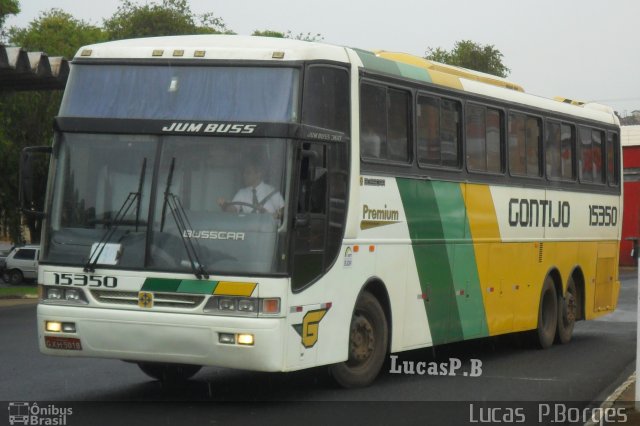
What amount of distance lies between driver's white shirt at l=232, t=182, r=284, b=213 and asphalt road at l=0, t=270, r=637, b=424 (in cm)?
201

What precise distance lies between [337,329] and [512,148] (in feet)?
19.0

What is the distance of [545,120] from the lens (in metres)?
18.4

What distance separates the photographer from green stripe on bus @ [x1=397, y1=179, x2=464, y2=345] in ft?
45.8

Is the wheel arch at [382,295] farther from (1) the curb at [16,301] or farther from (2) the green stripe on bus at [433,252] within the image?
(1) the curb at [16,301]

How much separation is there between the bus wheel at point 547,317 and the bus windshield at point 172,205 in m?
7.90

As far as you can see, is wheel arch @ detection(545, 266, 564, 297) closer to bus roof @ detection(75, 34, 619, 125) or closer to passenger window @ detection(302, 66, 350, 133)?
bus roof @ detection(75, 34, 619, 125)

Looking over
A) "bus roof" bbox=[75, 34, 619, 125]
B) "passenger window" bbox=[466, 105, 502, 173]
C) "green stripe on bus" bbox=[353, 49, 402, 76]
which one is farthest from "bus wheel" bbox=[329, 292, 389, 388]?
"passenger window" bbox=[466, 105, 502, 173]

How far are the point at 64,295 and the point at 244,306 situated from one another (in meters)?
1.69

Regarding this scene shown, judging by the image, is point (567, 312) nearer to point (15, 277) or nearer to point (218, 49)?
point (218, 49)

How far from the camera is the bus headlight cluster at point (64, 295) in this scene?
11328 millimetres

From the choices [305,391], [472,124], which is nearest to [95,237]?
[305,391]

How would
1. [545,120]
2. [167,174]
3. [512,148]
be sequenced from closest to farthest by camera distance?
[167,174] < [512,148] < [545,120]

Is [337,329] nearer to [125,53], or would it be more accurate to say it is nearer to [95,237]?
[95,237]

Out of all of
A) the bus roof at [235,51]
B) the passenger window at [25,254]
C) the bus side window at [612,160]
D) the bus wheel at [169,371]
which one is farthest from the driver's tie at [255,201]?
the passenger window at [25,254]
